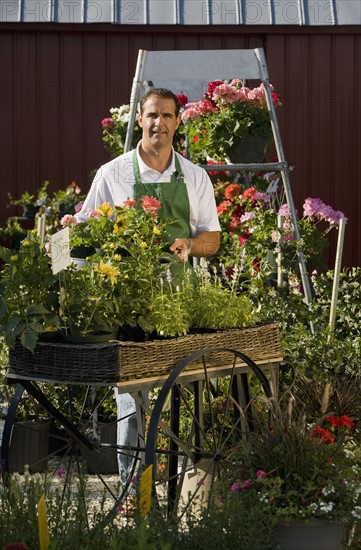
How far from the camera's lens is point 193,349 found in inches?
154

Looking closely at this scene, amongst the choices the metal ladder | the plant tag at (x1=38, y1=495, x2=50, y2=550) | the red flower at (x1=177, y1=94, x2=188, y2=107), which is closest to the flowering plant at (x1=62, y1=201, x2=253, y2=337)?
the plant tag at (x1=38, y1=495, x2=50, y2=550)

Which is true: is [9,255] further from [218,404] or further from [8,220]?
[8,220]

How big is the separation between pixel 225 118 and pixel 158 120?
85.6 inches

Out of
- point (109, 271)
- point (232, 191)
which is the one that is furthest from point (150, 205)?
point (232, 191)

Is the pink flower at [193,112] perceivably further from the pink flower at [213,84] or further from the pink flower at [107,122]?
the pink flower at [107,122]

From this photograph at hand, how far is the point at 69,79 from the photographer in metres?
9.35

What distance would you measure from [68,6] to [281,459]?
20.7 ft

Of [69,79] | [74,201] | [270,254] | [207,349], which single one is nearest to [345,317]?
[270,254]

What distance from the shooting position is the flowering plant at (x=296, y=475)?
11.8 ft

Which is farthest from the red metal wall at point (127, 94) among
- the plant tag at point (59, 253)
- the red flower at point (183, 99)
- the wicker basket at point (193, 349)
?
the plant tag at point (59, 253)

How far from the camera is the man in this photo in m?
4.90

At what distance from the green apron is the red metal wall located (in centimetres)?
442

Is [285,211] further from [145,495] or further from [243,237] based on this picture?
[145,495]

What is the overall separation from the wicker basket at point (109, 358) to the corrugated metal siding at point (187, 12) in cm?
567
